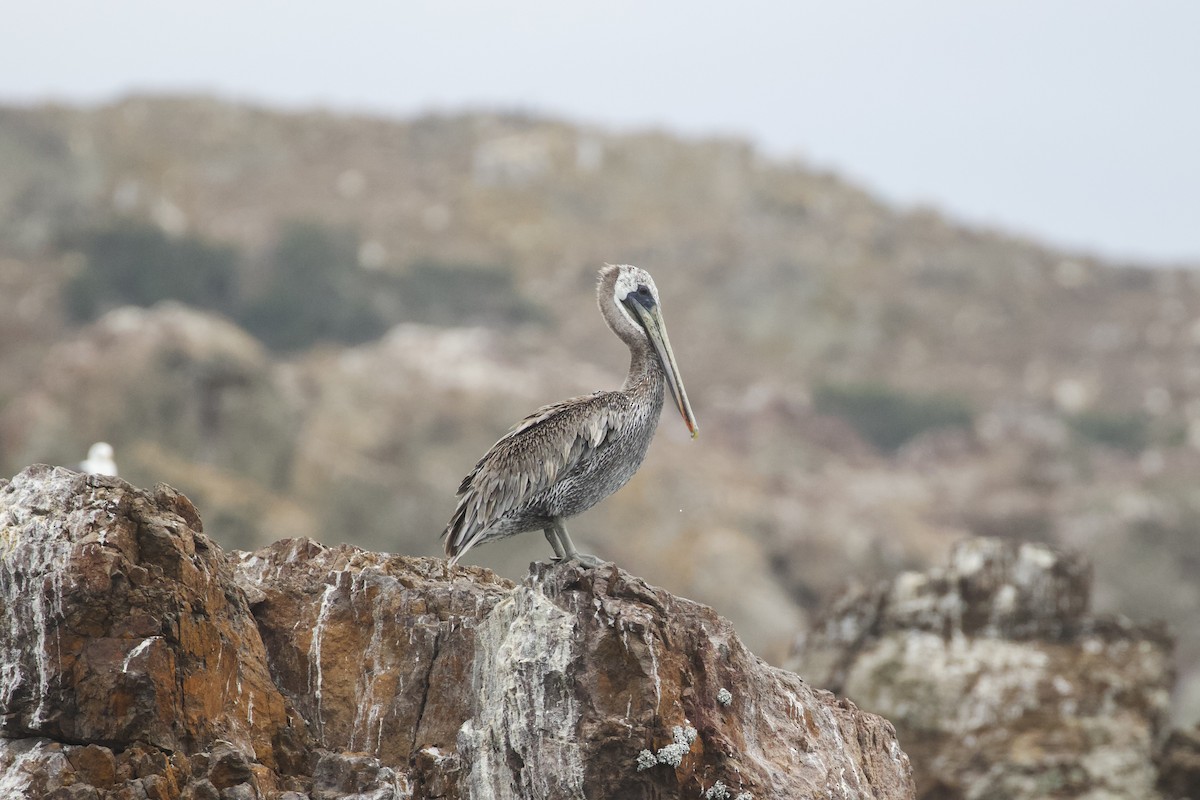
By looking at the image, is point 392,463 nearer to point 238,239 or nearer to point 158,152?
point 238,239

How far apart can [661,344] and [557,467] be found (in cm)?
140

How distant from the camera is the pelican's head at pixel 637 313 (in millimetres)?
11164

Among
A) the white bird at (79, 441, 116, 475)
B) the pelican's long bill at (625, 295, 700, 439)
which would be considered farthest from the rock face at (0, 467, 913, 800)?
the white bird at (79, 441, 116, 475)

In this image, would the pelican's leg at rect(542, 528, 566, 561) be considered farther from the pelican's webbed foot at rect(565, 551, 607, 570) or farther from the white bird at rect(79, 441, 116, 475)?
the white bird at rect(79, 441, 116, 475)

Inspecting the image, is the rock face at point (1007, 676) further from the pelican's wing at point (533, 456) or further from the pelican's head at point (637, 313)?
the pelican's wing at point (533, 456)

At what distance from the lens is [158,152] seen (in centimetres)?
10762

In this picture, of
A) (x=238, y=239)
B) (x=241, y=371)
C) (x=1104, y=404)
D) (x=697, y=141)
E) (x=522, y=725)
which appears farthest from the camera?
(x=697, y=141)

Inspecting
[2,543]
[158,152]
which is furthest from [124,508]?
[158,152]

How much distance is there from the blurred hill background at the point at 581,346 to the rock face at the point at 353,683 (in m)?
9.97

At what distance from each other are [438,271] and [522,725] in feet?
283

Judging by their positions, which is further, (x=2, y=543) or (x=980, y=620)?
(x=980, y=620)

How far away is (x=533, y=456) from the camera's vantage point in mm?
10375

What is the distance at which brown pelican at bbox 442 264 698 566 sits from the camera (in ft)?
33.9

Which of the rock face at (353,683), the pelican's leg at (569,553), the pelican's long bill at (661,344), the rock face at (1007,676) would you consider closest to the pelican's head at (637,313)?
the pelican's long bill at (661,344)
